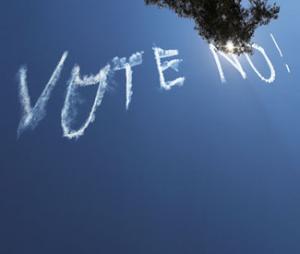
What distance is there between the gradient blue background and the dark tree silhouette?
166 centimetres

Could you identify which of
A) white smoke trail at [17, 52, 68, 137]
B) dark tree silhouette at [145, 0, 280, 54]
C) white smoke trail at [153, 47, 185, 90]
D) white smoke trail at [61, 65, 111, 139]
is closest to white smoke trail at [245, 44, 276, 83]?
white smoke trail at [153, 47, 185, 90]

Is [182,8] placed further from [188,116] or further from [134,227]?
[134,227]

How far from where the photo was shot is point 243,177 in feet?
22.5

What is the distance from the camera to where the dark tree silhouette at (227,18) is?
4.68m

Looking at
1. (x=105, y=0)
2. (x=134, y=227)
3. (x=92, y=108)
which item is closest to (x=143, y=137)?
(x=92, y=108)

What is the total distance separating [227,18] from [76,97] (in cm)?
204

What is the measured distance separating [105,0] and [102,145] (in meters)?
2.13

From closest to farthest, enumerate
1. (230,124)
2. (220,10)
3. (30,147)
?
(220,10), (30,147), (230,124)

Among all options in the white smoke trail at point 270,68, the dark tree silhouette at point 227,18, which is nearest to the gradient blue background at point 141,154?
the white smoke trail at point 270,68

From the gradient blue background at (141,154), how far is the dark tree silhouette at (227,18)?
1657mm

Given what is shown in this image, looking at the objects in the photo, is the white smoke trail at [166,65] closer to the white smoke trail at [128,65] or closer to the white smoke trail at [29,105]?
the white smoke trail at [128,65]

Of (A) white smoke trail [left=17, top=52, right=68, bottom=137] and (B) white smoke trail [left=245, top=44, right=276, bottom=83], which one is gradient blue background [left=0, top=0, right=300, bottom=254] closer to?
(A) white smoke trail [left=17, top=52, right=68, bottom=137]

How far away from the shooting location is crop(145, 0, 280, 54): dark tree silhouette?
4.68 meters

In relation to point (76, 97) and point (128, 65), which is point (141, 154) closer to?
point (76, 97)
